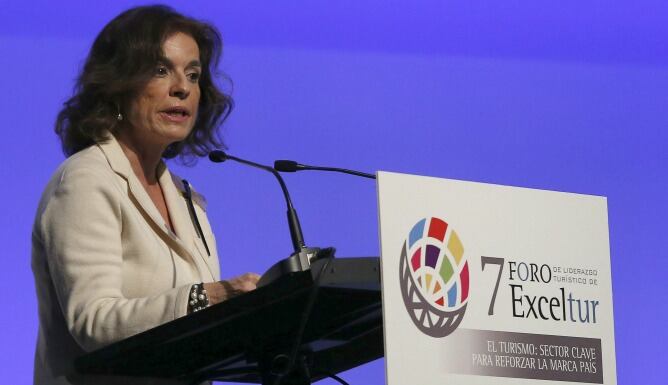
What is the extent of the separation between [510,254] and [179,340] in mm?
495

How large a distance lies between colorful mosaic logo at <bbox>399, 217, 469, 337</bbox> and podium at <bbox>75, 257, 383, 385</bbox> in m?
0.14

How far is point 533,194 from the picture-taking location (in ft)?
5.89

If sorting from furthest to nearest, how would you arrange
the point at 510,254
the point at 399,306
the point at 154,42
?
the point at 154,42, the point at 510,254, the point at 399,306

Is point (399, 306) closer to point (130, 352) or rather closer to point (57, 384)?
point (130, 352)

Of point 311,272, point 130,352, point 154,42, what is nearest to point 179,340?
point 130,352

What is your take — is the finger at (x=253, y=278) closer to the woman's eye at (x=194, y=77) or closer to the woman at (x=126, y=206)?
the woman at (x=126, y=206)

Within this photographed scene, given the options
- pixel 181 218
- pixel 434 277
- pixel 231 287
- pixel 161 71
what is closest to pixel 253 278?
pixel 231 287

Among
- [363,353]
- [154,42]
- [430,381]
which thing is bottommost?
[430,381]

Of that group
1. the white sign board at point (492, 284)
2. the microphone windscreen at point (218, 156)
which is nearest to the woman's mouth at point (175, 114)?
the microphone windscreen at point (218, 156)

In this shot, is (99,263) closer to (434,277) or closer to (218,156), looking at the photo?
(218,156)

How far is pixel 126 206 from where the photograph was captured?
7.16ft

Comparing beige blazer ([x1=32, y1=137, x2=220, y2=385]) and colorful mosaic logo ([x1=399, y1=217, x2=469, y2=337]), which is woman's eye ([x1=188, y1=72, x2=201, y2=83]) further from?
colorful mosaic logo ([x1=399, y1=217, x2=469, y2=337])

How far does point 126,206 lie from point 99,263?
0.53 feet

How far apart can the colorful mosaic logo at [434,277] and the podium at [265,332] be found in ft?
0.45
